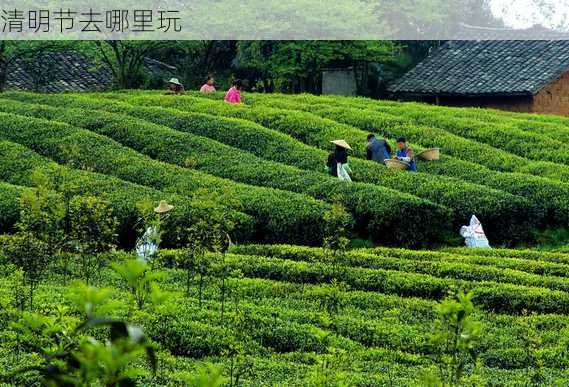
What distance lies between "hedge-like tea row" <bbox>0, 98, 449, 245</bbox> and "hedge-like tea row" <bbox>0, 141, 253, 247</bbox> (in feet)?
7.41

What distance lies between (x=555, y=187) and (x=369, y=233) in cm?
404

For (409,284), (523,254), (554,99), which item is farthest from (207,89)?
(409,284)

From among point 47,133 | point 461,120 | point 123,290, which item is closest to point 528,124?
point 461,120

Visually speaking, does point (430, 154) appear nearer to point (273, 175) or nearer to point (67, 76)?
point (273, 175)

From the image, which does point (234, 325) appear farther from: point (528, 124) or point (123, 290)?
point (528, 124)

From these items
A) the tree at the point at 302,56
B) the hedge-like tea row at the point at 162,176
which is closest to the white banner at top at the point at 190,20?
the tree at the point at 302,56

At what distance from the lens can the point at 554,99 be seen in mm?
33375

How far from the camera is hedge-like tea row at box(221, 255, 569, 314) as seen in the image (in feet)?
46.2

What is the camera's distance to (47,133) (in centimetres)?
2436

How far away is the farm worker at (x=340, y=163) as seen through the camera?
2156 centimetres

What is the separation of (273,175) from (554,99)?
48.6 ft

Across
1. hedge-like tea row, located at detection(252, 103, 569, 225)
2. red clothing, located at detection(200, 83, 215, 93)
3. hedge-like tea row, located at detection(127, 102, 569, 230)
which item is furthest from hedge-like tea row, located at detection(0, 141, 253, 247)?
red clothing, located at detection(200, 83, 215, 93)

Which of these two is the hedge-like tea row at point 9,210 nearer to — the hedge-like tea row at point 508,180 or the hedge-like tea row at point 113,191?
the hedge-like tea row at point 113,191

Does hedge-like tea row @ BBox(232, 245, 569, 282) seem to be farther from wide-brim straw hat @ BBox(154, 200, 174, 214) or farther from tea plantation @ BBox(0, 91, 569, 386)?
wide-brim straw hat @ BBox(154, 200, 174, 214)
